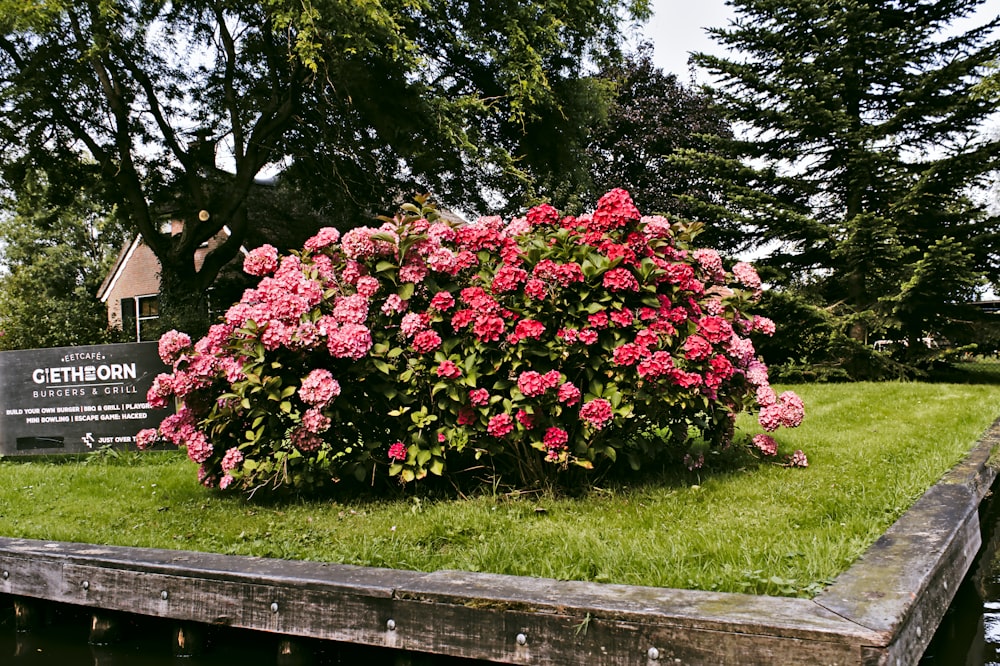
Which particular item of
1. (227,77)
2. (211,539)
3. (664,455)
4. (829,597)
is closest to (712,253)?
(664,455)

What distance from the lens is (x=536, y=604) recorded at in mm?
2814

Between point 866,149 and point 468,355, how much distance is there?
975 cm

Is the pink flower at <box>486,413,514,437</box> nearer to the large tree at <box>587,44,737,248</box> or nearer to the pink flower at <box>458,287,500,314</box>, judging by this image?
the pink flower at <box>458,287,500,314</box>

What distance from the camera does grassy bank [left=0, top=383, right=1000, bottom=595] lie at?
3.31 m

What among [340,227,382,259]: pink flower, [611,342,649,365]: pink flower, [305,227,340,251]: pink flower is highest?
[305,227,340,251]: pink flower

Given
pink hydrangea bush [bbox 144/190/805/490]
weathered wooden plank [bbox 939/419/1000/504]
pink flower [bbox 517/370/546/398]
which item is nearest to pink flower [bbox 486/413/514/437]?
pink hydrangea bush [bbox 144/190/805/490]

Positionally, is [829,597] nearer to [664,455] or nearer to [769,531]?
[769,531]

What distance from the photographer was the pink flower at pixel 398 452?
15.4 ft

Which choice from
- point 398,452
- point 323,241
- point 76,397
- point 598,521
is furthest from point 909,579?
point 76,397

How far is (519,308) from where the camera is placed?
4551 mm

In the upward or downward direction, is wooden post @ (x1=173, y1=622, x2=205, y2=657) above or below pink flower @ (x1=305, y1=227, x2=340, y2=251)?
below

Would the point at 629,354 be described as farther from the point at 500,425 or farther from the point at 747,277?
the point at 747,277

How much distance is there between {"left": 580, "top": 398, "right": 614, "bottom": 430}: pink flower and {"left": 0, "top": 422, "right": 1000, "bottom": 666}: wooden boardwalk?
1.39 m

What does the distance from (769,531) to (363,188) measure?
14.5 m
